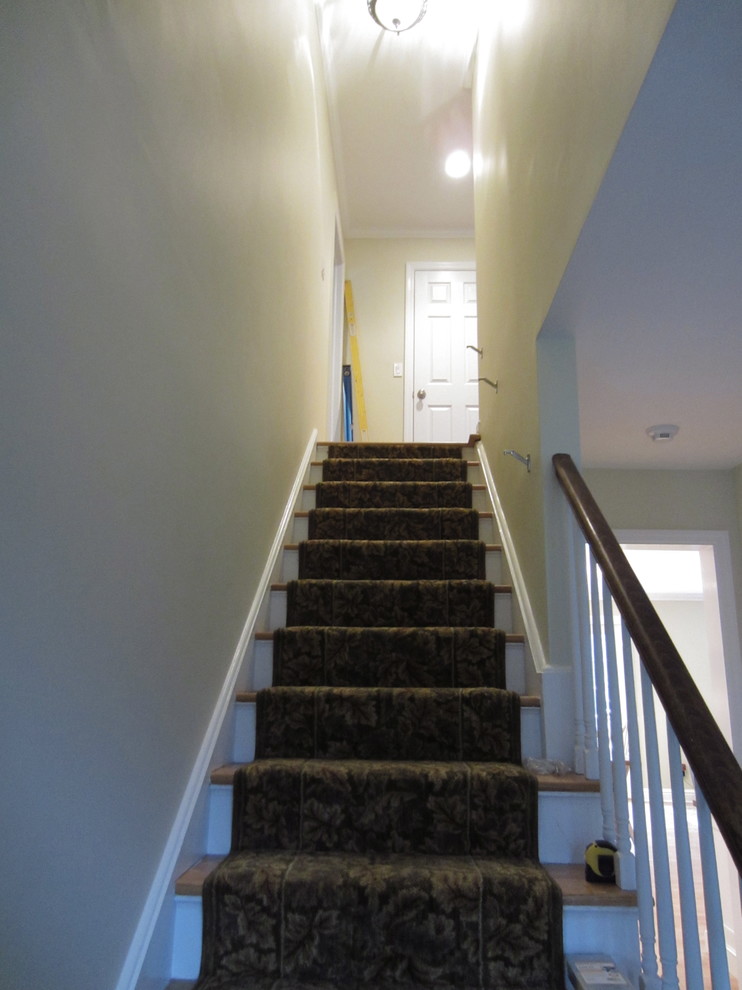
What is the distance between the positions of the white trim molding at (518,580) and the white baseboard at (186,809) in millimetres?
899

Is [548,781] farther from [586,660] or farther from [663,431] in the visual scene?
[663,431]

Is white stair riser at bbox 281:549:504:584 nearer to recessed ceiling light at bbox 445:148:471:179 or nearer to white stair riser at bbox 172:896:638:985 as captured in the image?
white stair riser at bbox 172:896:638:985

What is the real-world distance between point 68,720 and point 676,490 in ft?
10.2

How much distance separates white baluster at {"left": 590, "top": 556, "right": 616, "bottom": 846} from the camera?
1.50 metres

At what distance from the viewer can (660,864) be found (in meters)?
1.21

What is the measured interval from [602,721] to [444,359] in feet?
14.9

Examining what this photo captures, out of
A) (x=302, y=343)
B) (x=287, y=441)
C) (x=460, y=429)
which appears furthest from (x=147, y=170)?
(x=460, y=429)

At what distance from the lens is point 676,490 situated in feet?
10.9

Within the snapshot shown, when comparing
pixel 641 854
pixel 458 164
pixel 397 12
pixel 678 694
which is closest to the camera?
pixel 678 694

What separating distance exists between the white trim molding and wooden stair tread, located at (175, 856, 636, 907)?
55 centimetres

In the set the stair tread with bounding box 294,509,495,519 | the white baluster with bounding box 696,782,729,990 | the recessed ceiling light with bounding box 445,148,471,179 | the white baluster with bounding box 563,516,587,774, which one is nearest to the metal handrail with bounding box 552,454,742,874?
the white baluster with bounding box 696,782,729,990

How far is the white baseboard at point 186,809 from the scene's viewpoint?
3.99ft

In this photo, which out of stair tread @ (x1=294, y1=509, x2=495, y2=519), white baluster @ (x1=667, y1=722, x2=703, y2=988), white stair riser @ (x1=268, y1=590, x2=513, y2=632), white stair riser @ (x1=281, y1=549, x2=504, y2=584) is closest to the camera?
white baluster @ (x1=667, y1=722, x2=703, y2=988)

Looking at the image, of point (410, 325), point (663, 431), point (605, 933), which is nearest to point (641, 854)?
point (605, 933)
